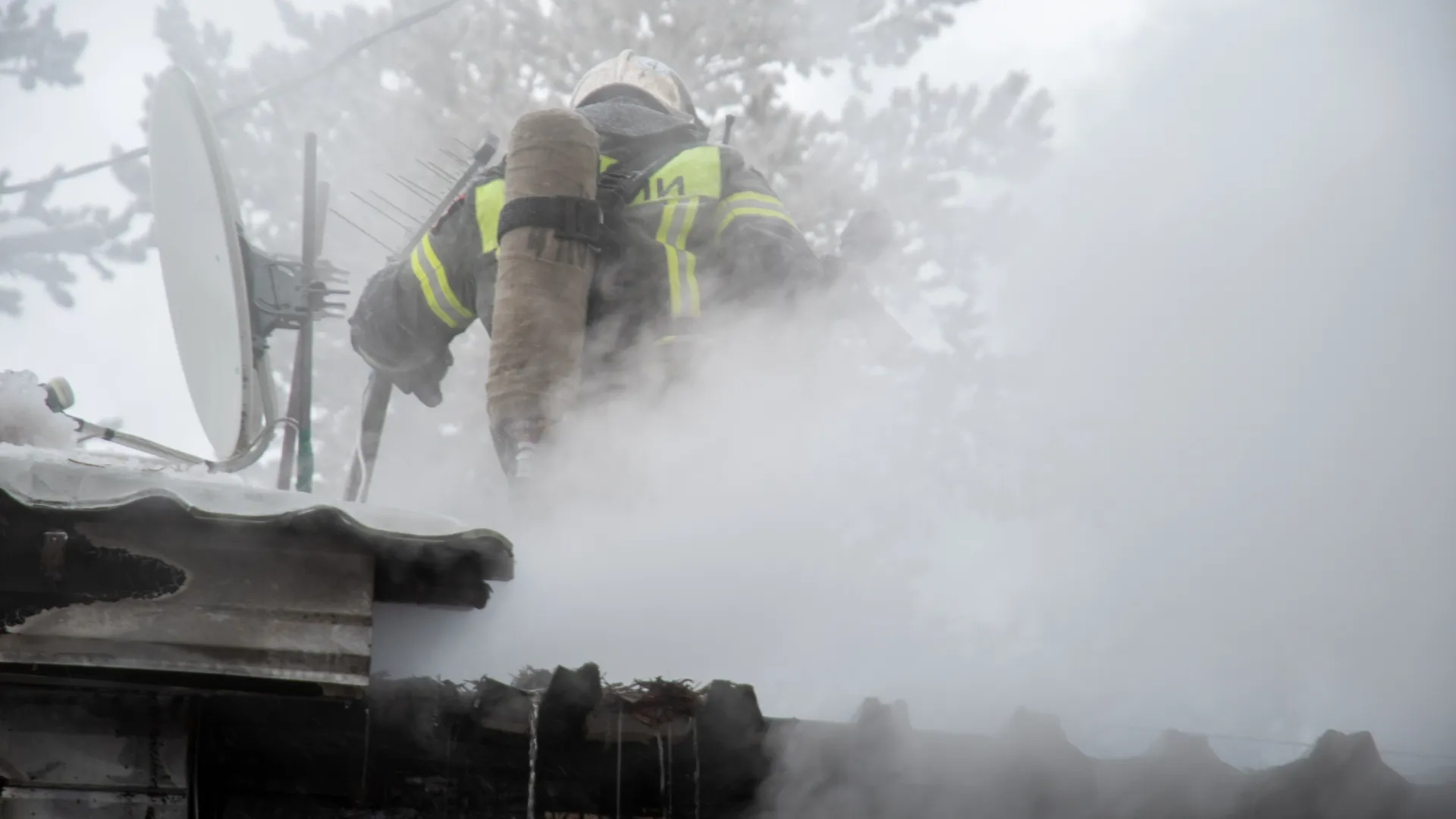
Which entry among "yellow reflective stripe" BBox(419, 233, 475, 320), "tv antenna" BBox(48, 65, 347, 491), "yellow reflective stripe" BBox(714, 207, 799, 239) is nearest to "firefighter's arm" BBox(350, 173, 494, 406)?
"yellow reflective stripe" BBox(419, 233, 475, 320)

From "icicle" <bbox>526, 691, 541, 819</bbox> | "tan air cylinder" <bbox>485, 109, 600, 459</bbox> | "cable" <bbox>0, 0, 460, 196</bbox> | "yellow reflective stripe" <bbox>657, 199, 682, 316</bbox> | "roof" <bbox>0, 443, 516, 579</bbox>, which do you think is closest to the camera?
"roof" <bbox>0, 443, 516, 579</bbox>

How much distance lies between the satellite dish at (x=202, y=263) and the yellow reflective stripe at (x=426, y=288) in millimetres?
638

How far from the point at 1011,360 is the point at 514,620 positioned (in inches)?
171

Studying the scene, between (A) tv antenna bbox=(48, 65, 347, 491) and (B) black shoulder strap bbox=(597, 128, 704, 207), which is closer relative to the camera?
(A) tv antenna bbox=(48, 65, 347, 491)

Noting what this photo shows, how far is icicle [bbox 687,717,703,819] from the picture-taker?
124 inches

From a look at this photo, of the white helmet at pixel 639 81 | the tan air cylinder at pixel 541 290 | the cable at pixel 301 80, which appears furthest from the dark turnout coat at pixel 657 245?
the cable at pixel 301 80

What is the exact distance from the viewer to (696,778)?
3.24m

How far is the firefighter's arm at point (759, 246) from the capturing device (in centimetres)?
486

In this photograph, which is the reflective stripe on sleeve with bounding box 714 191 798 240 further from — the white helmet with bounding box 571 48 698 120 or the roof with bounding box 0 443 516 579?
the roof with bounding box 0 443 516 579

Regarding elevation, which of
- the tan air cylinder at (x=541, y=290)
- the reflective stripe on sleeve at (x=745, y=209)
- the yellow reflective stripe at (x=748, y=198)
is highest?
the yellow reflective stripe at (x=748, y=198)

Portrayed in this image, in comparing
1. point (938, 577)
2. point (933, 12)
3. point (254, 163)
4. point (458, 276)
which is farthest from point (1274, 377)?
point (254, 163)

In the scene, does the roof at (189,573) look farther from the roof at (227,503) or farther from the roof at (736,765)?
the roof at (736,765)

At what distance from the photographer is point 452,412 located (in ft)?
36.2

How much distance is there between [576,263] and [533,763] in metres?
1.87
